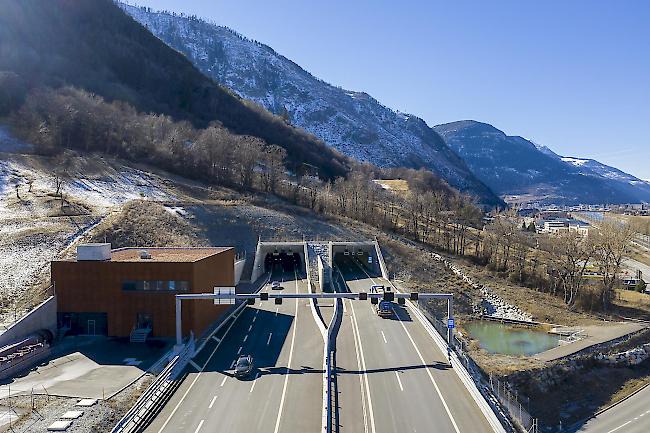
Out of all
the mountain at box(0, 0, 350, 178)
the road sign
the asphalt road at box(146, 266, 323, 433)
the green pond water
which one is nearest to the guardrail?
the asphalt road at box(146, 266, 323, 433)

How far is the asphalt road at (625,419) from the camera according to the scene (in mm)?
31438

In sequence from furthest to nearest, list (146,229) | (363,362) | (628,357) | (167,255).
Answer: (146,229), (628,357), (167,255), (363,362)

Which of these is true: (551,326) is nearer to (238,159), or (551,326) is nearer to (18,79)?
(238,159)

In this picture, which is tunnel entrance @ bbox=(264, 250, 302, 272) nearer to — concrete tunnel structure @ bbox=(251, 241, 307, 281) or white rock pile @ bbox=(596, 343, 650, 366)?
concrete tunnel structure @ bbox=(251, 241, 307, 281)

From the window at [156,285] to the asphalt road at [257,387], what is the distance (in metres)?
4.29

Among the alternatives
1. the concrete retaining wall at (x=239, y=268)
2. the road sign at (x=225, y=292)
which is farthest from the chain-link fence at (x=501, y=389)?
the concrete retaining wall at (x=239, y=268)

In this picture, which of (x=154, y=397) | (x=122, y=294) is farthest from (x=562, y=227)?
(x=154, y=397)

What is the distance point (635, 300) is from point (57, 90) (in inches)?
4362

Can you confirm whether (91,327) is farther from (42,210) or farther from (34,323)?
(42,210)

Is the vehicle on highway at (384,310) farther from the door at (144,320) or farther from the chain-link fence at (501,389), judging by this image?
the door at (144,320)

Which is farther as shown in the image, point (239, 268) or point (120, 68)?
point (120, 68)

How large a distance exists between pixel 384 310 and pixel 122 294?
19.3m

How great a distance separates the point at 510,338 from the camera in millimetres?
46625

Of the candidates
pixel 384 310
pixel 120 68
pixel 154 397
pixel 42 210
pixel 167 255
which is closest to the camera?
pixel 154 397
